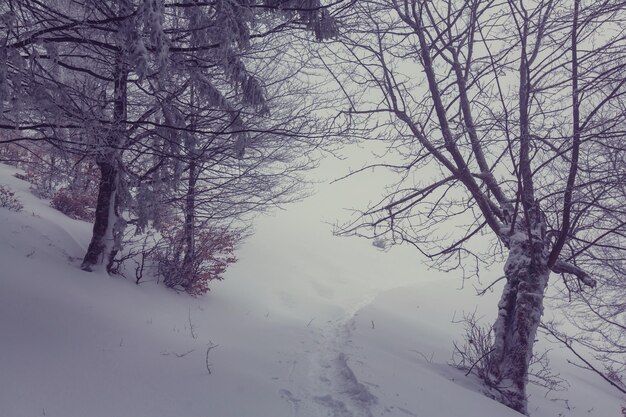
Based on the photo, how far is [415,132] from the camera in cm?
591

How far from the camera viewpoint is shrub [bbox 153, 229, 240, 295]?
7156mm

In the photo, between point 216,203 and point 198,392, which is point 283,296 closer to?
point 216,203

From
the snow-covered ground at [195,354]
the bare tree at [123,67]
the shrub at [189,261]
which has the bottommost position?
the snow-covered ground at [195,354]

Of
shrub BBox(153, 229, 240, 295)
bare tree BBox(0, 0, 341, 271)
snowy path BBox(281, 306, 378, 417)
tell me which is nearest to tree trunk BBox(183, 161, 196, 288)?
shrub BBox(153, 229, 240, 295)

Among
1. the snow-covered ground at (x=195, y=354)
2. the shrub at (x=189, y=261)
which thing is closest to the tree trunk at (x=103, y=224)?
the snow-covered ground at (x=195, y=354)

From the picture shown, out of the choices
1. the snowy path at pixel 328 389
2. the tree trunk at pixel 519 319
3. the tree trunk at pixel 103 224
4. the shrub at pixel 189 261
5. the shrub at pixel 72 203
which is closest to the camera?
the snowy path at pixel 328 389

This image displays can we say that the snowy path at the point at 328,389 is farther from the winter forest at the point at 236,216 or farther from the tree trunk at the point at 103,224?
the tree trunk at the point at 103,224

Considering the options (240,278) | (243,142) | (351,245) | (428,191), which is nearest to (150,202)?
(243,142)

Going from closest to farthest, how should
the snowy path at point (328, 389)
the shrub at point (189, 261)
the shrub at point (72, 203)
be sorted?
the snowy path at point (328, 389) < the shrub at point (189, 261) < the shrub at point (72, 203)

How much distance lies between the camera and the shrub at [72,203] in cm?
962

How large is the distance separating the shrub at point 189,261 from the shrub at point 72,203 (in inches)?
134

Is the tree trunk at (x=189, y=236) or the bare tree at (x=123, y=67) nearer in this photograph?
the bare tree at (x=123, y=67)

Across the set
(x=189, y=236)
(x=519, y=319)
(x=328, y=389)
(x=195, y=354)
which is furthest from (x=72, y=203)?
(x=519, y=319)

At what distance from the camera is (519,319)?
5.11 meters
